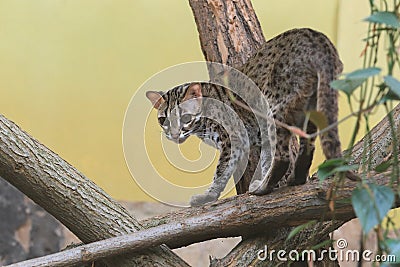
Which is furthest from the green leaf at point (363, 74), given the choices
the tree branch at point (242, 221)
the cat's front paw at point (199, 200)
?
the cat's front paw at point (199, 200)

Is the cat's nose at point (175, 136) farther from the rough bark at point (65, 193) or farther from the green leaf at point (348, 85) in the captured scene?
the green leaf at point (348, 85)

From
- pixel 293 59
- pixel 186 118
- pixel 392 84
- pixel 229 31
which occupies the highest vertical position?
pixel 229 31

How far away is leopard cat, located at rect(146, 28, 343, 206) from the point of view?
155cm

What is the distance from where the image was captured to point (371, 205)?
2.64 ft

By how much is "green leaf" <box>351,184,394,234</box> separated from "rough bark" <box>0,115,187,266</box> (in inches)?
34.7

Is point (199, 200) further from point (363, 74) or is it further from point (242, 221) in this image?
point (363, 74)

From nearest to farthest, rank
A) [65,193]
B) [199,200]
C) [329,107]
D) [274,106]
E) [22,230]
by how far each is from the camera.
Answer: [329,107]
[65,193]
[274,106]
[199,200]
[22,230]

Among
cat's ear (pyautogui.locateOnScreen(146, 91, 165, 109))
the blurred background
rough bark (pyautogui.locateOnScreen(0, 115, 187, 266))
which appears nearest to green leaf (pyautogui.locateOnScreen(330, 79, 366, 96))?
rough bark (pyautogui.locateOnScreen(0, 115, 187, 266))

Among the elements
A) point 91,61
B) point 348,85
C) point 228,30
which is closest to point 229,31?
point 228,30

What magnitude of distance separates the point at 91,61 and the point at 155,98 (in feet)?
3.55

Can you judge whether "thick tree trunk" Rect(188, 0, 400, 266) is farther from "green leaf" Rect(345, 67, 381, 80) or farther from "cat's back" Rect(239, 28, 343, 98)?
"green leaf" Rect(345, 67, 381, 80)

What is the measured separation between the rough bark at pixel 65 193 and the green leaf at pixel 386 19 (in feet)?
3.21

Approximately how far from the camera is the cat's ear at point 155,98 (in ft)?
6.68

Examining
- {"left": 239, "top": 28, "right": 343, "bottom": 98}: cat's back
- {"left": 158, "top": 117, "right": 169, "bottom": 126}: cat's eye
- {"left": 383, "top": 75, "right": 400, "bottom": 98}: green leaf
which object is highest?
{"left": 158, "top": 117, "right": 169, "bottom": 126}: cat's eye
